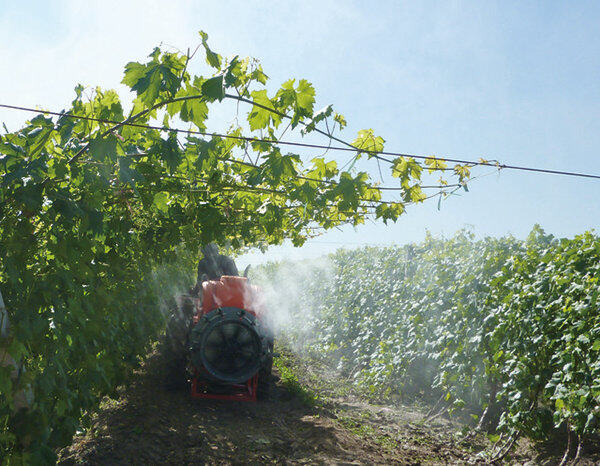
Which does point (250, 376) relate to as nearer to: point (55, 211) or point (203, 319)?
point (203, 319)

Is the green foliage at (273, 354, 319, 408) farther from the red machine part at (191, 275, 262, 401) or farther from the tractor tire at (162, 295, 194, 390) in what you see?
the tractor tire at (162, 295, 194, 390)

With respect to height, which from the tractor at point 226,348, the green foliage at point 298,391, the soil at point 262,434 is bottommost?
the soil at point 262,434

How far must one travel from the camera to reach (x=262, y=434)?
695cm

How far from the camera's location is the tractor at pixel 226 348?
300 inches

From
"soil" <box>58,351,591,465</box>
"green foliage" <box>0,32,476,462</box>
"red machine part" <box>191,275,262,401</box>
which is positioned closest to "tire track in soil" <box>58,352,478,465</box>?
"soil" <box>58,351,591,465</box>

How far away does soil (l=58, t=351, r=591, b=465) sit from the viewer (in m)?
5.93

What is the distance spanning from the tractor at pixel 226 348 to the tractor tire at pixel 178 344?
0.05 ft

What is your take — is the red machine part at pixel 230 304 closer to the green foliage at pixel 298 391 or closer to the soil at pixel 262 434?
the soil at pixel 262 434

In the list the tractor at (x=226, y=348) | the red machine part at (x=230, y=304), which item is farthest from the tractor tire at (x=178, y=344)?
the red machine part at (x=230, y=304)

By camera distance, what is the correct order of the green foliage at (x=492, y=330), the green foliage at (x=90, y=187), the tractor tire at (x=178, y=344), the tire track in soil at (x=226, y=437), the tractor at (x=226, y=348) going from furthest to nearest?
the tractor tire at (x=178, y=344) → the tractor at (x=226, y=348) → the tire track in soil at (x=226, y=437) → the green foliage at (x=492, y=330) → the green foliage at (x=90, y=187)

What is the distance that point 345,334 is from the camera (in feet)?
45.8

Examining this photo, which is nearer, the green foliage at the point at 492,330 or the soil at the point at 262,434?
the green foliage at the point at 492,330

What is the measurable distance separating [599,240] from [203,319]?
4989mm

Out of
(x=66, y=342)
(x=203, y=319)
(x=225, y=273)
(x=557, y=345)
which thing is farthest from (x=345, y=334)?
(x=66, y=342)
